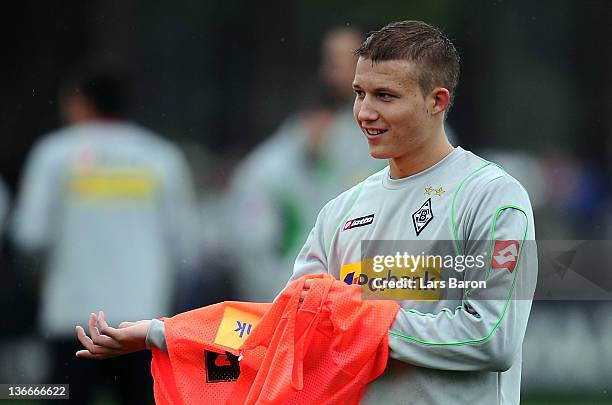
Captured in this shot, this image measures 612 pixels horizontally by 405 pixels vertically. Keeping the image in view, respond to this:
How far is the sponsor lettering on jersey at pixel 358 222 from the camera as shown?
263 centimetres

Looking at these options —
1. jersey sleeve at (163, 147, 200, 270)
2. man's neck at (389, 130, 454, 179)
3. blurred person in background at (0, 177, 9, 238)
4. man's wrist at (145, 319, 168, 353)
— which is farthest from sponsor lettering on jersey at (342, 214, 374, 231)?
blurred person in background at (0, 177, 9, 238)

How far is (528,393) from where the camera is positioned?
616 centimetres

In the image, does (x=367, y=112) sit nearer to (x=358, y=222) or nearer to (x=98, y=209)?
(x=358, y=222)

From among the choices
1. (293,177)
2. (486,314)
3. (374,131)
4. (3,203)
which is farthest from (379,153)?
(3,203)

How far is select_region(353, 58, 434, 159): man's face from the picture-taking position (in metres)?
2.54

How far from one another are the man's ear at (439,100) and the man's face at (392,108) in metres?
0.02

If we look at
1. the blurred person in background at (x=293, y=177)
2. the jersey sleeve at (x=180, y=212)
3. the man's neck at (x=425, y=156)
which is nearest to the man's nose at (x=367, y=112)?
the man's neck at (x=425, y=156)

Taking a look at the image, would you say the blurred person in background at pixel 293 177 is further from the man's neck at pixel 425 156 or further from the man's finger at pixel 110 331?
the man's finger at pixel 110 331

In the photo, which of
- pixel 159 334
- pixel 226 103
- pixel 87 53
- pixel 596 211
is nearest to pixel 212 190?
pixel 226 103

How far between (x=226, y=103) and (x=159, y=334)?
292cm

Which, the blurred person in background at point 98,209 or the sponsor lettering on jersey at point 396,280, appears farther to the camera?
the blurred person in background at point 98,209

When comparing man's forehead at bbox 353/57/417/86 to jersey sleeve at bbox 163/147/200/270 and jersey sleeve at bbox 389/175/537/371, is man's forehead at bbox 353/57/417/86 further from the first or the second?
jersey sleeve at bbox 163/147/200/270

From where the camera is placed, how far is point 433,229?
2482 millimetres

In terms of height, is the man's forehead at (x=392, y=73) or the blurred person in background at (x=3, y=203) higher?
the man's forehead at (x=392, y=73)
